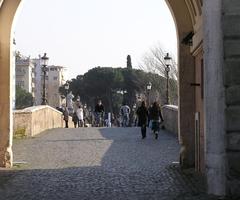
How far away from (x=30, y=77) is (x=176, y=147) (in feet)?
330

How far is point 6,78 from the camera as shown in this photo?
13906 millimetres

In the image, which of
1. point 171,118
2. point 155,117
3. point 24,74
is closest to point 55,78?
point 24,74

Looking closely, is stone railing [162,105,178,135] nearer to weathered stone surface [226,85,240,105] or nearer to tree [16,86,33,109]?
weathered stone surface [226,85,240,105]

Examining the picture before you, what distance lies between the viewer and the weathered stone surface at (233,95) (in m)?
8.46

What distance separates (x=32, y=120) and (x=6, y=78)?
428 inches

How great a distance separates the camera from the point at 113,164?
14.7 meters

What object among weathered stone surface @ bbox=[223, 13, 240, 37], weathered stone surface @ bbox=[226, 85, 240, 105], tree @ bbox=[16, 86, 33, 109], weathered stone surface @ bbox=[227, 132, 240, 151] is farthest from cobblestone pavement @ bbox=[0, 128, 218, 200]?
tree @ bbox=[16, 86, 33, 109]

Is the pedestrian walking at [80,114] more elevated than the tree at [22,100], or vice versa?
the tree at [22,100]

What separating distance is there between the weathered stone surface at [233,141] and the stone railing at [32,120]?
15220mm

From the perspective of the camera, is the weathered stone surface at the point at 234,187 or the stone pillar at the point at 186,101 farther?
the stone pillar at the point at 186,101

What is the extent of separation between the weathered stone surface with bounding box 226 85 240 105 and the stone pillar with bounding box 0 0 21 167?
678 cm

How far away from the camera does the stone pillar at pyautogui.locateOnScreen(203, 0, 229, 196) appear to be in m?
8.38

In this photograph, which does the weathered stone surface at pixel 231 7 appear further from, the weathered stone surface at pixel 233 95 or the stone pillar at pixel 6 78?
the stone pillar at pixel 6 78

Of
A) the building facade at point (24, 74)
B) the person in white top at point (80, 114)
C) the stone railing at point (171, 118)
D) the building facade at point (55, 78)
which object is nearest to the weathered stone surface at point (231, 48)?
the stone railing at point (171, 118)
